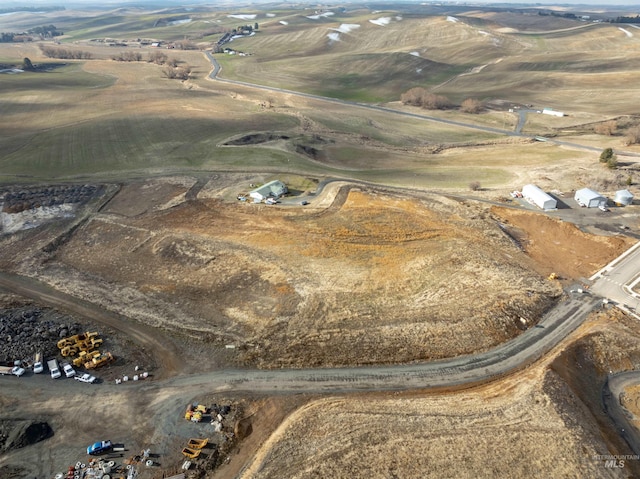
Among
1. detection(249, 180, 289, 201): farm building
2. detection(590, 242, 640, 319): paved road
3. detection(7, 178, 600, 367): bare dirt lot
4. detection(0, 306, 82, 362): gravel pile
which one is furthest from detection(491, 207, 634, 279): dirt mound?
detection(0, 306, 82, 362): gravel pile

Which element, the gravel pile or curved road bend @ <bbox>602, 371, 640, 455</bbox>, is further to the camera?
the gravel pile

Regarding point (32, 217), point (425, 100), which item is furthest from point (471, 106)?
point (32, 217)

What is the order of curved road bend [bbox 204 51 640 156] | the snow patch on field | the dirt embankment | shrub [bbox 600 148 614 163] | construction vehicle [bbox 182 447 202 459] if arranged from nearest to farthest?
construction vehicle [bbox 182 447 202 459] → the dirt embankment → the snow patch on field → shrub [bbox 600 148 614 163] → curved road bend [bbox 204 51 640 156]

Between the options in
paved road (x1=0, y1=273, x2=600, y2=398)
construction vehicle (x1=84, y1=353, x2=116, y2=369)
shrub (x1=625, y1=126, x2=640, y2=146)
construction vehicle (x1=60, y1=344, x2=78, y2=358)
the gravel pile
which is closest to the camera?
paved road (x1=0, y1=273, x2=600, y2=398)

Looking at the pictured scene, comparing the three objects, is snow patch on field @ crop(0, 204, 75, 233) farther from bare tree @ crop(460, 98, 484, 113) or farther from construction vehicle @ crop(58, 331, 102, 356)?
bare tree @ crop(460, 98, 484, 113)

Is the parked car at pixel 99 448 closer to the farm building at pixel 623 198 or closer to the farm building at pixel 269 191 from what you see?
the farm building at pixel 269 191

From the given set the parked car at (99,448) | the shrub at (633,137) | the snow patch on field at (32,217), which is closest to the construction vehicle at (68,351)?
the parked car at (99,448)
